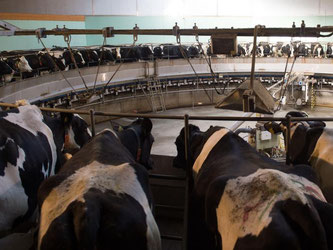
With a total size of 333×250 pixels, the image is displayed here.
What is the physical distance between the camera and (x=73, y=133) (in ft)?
14.1

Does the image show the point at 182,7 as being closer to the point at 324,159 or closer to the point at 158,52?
the point at 158,52

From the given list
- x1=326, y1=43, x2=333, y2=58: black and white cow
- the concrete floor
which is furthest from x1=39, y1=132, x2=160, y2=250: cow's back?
x1=326, y1=43, x2=333, y2=58: black and white cow

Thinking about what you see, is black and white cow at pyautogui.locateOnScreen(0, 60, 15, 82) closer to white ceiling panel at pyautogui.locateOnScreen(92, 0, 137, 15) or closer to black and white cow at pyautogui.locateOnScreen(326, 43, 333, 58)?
white ceiling panel at pyautogui.locateOnScreen(92, 0, 137, 15)

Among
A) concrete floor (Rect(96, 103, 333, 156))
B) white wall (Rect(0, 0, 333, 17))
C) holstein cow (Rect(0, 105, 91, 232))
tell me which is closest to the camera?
holstein cow (Rect(0, 105, 91, 232))

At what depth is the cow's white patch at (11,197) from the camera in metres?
3.05

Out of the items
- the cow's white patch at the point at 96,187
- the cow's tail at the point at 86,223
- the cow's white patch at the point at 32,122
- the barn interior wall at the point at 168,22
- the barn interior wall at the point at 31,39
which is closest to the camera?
the cow's tail at the point at 86,223

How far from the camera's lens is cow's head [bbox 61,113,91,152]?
423 cm

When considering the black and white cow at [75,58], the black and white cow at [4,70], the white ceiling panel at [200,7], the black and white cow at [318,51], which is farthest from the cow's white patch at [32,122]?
the white ceiling panel at [200,7]

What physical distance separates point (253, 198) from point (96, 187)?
772 millimetres

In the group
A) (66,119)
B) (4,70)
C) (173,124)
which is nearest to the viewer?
(66,119)

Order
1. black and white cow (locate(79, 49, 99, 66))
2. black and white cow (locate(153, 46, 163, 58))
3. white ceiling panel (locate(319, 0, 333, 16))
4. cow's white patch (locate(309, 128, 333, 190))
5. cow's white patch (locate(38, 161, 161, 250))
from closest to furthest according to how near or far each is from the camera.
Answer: cow's white patch (locate(38, 161, 161, 250)), cow's white patch (locate(309, 128, 333, 190)), black and white cow (locate(79, 49, 99, 66)), black and white cow (locate(153, 46, 163, 58)), white ceiling panel (locate(319, 0, 333, 16))

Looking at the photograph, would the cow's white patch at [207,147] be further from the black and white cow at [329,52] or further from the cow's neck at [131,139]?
the black and white cow at [329,52]

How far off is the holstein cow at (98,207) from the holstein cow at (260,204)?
394 millimetres

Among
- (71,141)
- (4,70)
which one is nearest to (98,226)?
(71,141)
